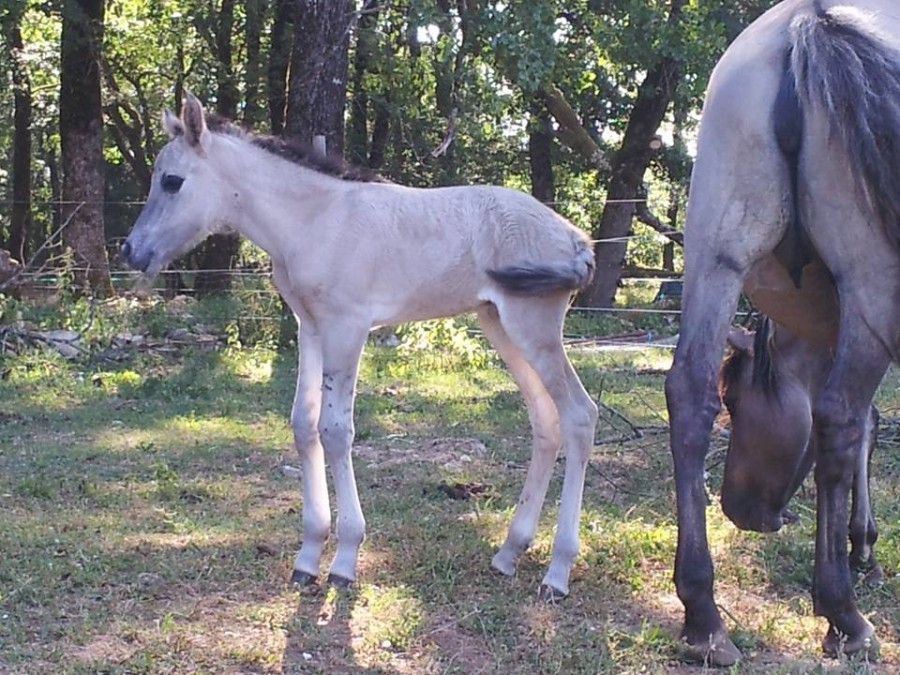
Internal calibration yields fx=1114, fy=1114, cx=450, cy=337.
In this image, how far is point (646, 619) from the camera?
403 cm

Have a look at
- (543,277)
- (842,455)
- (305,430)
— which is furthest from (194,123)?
(842,455)

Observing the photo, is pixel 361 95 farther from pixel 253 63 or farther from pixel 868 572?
pixel 868 572

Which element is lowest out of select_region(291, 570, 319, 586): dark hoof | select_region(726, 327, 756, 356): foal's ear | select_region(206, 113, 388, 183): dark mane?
select_region(291, 570, 319, 586): dark hoof

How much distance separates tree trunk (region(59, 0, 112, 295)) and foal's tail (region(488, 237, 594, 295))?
10.0m

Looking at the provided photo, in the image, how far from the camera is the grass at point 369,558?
12.2 ft

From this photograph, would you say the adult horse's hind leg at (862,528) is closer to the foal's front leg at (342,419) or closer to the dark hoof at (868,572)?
the dark hoof at (868,572)

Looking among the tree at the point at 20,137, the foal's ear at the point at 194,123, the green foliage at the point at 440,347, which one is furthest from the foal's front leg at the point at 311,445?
the tree at the point at 20,137

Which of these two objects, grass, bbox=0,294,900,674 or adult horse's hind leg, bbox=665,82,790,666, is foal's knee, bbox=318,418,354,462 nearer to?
grass, bbox=0,294,900,674

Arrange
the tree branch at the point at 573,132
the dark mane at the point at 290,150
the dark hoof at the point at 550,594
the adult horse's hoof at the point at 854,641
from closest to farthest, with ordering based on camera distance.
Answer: the adult horse's hoof at the point at 854,641, the dark hoof at the point at 550,594, the dark mane at the point at 290,150, the tree branch at the point at 573,132

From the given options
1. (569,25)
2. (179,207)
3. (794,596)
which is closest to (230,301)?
(569,25)

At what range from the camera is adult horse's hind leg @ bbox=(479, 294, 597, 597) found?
15.0 feet

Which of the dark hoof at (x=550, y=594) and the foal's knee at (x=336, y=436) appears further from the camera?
the foal's knee at (x=336, y=436)

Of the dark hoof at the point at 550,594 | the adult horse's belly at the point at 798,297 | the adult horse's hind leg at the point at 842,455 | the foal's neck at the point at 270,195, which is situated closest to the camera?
the adult horse's hind leg at the point at 842,455

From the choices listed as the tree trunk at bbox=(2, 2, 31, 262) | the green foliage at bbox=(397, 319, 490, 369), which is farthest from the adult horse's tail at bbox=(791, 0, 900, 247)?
the tree trunk at bbox=(2, 2, 31, 262)
